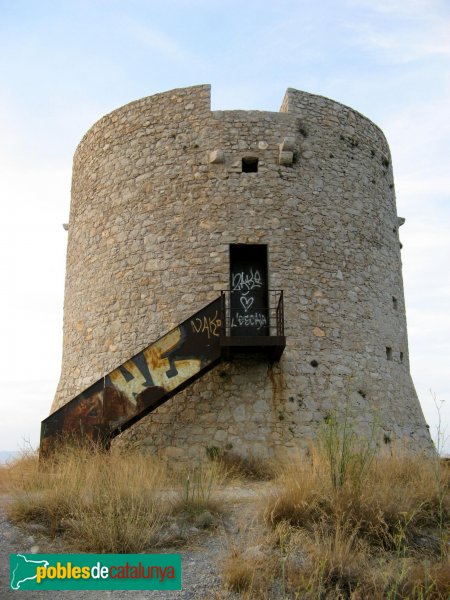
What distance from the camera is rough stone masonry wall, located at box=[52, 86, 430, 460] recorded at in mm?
10805

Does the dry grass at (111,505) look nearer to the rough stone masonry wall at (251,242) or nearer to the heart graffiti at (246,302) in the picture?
the rough stone masonry wall at (251,242)

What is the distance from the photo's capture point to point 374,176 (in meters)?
13.1

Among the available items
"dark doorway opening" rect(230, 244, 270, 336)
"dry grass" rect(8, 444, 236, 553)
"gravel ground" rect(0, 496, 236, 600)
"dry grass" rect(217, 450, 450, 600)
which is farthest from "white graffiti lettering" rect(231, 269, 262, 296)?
"gravel ground" rect(0, 496, 236, 600)

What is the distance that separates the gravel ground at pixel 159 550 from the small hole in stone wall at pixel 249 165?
7.37 m

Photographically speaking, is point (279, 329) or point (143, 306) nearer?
point (279, 329)

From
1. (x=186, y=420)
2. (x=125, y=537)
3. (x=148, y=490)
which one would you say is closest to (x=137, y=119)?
(x=186, y=420)

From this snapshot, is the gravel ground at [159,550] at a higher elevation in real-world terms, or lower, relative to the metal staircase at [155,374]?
lower

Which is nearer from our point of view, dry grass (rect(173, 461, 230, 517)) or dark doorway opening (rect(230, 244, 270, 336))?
dry grass (rect(173, 461, 230, 517))

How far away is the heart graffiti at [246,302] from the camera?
11.5 m

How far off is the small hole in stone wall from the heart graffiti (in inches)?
98.0

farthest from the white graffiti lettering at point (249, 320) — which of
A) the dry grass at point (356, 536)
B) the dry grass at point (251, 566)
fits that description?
the dry grass at point (251, 566)

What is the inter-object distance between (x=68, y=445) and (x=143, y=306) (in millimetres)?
2896

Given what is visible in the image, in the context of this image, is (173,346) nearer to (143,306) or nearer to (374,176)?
(143,306)

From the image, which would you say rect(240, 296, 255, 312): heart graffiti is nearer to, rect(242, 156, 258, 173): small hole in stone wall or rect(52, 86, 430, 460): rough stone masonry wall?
rect(52, 86, 430, 460): rough stone masonry wall
